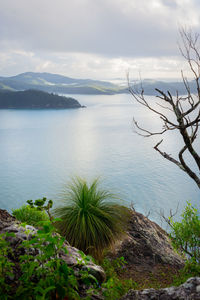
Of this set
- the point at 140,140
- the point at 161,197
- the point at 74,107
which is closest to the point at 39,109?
the point at 74,107

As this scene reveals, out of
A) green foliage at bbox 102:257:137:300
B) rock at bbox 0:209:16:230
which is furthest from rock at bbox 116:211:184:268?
rock at bbox 0:209:16:230

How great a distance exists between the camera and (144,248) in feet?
16.0

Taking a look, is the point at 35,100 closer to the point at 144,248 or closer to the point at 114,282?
the point at 144,248

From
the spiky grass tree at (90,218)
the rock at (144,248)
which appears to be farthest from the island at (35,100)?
the spiky grass tree at (90,218)

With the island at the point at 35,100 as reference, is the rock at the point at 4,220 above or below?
below

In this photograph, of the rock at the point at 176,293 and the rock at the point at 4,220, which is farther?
the rock at the point at 4,220

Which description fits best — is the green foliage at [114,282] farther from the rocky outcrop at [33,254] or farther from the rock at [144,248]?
the rock at [144,248]

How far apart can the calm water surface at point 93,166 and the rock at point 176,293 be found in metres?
10.0

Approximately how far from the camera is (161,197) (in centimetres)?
2345

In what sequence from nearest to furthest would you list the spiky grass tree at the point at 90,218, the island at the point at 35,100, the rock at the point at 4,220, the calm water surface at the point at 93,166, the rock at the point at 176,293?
the rock at the point at 176,293, the rock at the point at 4,220, the spiky grass tree at the point at 90,218, the calm water surface at the point at 93,166, the island at the point at 35,100

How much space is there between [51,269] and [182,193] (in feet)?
78.4

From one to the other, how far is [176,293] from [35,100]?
10555cm

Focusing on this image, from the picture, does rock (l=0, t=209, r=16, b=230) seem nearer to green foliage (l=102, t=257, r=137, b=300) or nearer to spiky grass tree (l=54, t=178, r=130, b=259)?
spiky grass tree (l=54, t=178, r=130, b=259)

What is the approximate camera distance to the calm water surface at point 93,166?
76.8ft
